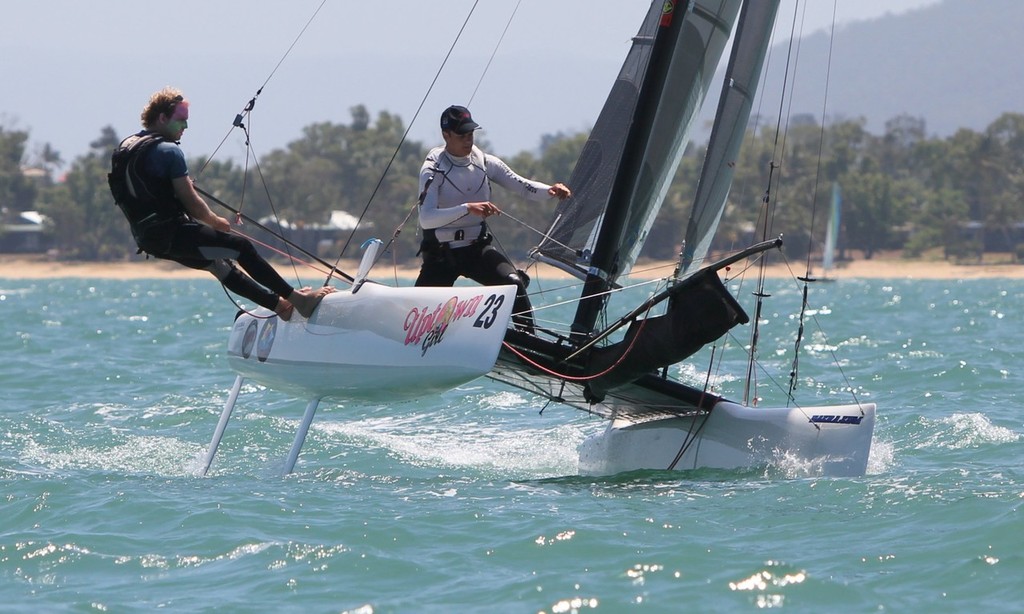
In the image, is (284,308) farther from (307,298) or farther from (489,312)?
(489,312)

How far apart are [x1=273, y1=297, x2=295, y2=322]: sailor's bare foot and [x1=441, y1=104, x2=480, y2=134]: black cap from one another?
1141 mm

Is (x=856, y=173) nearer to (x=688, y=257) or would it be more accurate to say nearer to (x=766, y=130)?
(x=766, y=130)

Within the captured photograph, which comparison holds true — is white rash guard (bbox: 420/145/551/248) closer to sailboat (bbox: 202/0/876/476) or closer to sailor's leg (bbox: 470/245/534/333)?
sailor's leg (bbox: 470/245/534/333)

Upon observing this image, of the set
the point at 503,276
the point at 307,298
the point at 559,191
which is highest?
the point at 559,191

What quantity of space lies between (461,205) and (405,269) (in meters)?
58.5

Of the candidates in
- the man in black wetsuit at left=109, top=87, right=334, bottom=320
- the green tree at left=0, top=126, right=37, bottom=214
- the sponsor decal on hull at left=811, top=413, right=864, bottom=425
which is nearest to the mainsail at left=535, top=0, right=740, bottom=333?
the sponsor decal on hull at left=811, top=413, right=864, bottom=425

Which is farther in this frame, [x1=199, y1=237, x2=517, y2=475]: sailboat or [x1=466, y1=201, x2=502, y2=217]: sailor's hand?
[x1=466, y1=201, x2=502, y2=217]: sailor's hand

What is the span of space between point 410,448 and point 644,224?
203 cm

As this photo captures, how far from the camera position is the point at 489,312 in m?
6.38

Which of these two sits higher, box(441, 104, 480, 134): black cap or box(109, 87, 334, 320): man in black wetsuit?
box(441, 104, 480, 134): black cap

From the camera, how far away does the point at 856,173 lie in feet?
240

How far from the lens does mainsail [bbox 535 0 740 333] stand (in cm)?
744

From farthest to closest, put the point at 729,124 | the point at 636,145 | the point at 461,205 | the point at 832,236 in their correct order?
the point at 832,236 < the point at 729,124 < the point at 636,145 < the point at 461,205

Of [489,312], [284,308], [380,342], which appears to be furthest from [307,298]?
[489,312]
